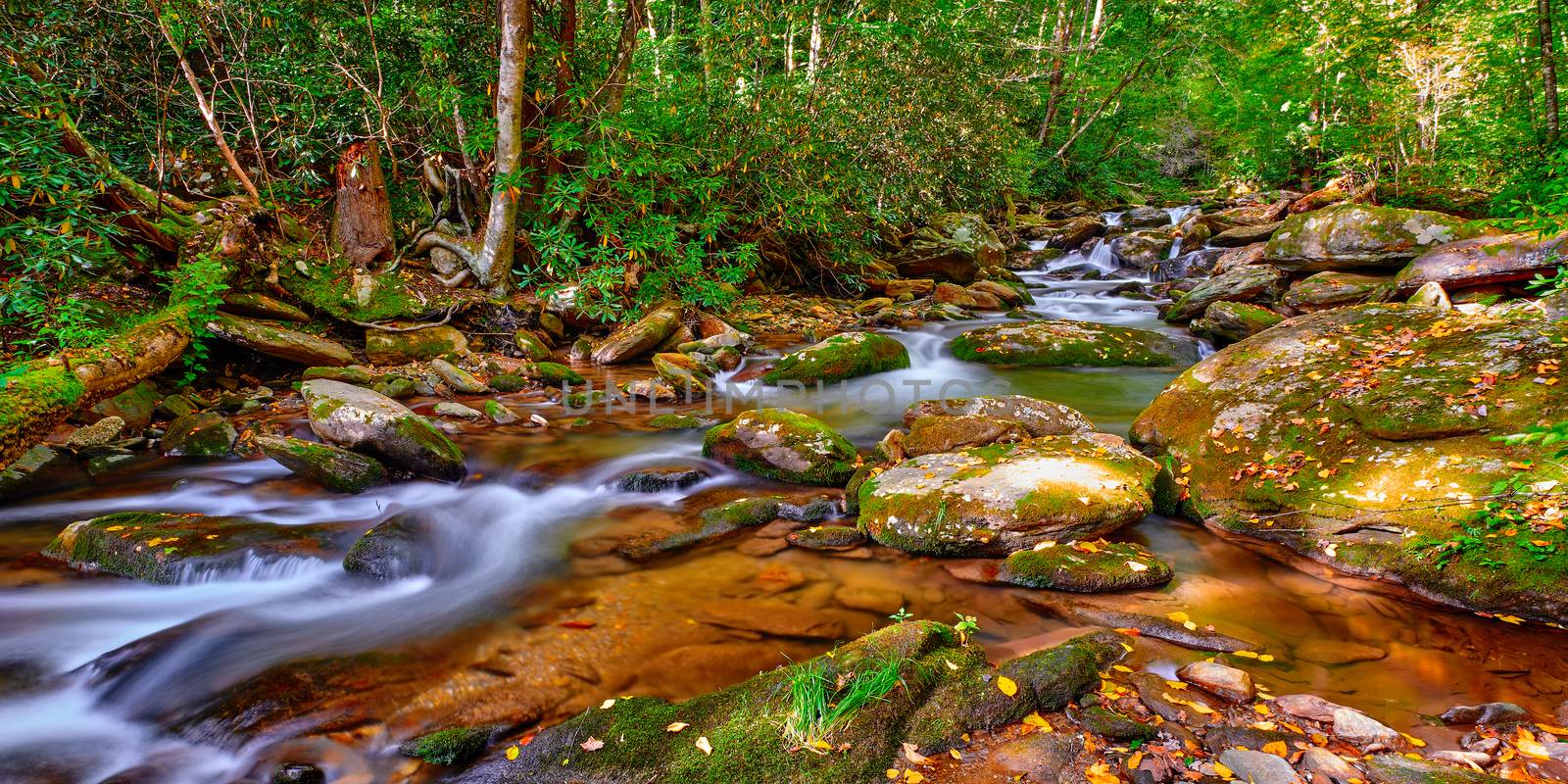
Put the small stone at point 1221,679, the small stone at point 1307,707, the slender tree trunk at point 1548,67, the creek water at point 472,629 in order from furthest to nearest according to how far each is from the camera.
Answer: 1. the slender tree trunk at point 1548,67
2. the creek water at point 472,629
3. the small stone at point 1221,679
4. the small stone at point 1307,707

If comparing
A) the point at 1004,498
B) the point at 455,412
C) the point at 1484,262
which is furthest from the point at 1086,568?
the point at 1484,262

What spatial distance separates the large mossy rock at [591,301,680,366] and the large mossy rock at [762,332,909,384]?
1.90 meters

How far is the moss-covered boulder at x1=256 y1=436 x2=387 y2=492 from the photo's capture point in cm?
515

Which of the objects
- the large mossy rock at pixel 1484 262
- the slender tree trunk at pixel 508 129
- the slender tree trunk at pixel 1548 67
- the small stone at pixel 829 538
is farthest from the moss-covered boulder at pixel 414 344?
the slender tree trunk at pixel 1548 67

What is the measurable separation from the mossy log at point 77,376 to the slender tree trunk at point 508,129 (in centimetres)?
336

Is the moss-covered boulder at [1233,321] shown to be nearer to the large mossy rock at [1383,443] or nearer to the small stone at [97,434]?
the large mossy rock at [1383,443]

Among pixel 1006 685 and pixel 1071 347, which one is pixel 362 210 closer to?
pixel 1006 685

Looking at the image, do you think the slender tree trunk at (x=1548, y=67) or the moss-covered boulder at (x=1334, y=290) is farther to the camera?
the moss-covered boulder at (x=1334, y=290)

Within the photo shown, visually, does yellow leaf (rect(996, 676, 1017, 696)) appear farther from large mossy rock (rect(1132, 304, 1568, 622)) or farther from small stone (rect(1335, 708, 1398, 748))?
large mossy rock (rect(1132, 304, 1568, 622))

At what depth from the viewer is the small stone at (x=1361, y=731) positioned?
236 cm

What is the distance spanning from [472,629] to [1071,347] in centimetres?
867

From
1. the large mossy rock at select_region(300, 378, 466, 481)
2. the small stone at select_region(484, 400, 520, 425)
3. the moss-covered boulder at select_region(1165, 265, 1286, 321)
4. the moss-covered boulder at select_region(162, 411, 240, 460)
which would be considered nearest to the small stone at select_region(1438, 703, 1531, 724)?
the large mossy rock at select_region(300, 378, 466, 481)

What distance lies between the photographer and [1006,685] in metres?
2.60

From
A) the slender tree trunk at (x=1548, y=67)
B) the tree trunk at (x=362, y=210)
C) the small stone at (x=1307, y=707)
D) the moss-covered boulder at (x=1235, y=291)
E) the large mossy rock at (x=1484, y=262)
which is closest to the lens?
the small stone at (x=1307, y=707)
